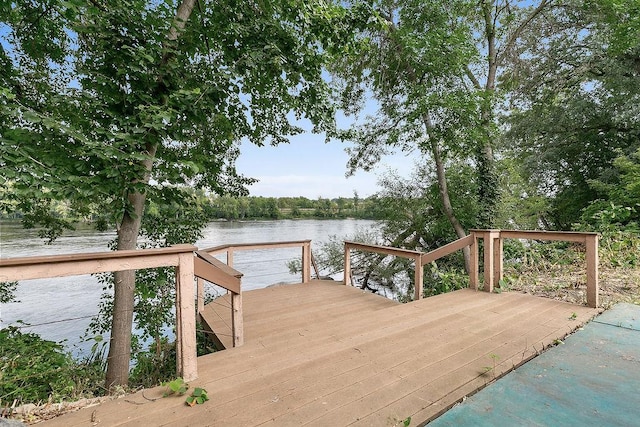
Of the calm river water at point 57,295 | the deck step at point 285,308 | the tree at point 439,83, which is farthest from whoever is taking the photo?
the tree at point 439,83

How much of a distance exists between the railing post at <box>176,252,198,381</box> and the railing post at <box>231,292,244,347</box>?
0.54 metres

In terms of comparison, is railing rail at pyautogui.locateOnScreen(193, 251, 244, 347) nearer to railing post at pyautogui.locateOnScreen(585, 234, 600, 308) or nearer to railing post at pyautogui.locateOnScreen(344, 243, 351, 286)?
railing post at pyautogui.locateOnScreen(344, 243, 351, 286)

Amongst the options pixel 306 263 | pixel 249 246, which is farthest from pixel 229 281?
pixel 306 263

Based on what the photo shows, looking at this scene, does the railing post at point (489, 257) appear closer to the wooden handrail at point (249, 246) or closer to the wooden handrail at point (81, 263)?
the wooden handrail at point (249, 246)

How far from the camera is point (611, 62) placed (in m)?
7.34

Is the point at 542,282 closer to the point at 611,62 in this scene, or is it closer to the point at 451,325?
the point at 451,325

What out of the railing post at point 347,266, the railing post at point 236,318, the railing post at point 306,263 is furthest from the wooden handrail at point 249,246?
the railing post at point 236,318

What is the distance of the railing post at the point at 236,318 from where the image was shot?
8.21 ft

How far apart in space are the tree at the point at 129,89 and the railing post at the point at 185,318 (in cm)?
105

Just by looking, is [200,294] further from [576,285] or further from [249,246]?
[576,285]

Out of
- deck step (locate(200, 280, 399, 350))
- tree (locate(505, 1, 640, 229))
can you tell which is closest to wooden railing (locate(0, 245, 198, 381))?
deck step (locate(200, 280, 399, 350))

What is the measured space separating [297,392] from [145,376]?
9.24 feet

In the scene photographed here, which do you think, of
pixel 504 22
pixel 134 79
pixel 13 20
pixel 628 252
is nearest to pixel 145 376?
pixel 134 79

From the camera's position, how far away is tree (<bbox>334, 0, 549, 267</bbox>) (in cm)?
734
